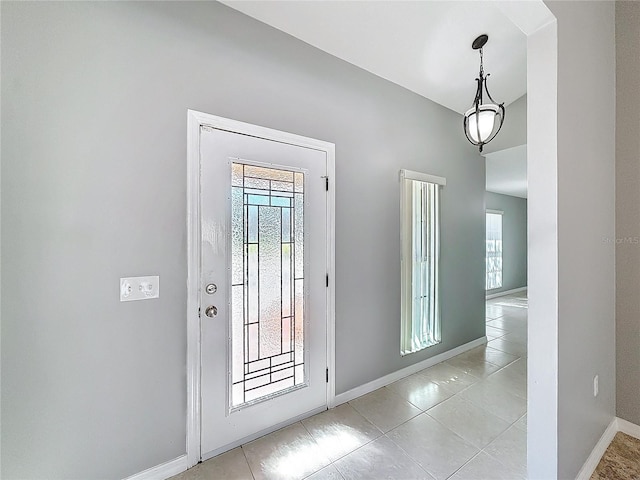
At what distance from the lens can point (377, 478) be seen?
1598mm

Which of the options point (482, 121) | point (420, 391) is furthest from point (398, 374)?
point (482, 121)

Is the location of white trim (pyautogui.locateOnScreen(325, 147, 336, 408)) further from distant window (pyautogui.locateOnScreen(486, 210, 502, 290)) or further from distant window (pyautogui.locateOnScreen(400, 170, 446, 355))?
distant window (pyautogui.locateOnScreen(486, 210, 502, 290))

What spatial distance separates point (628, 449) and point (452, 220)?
2.19 metres

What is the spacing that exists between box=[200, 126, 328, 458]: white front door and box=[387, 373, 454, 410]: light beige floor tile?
30.7 inches

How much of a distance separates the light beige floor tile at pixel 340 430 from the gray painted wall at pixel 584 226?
109 centimetres

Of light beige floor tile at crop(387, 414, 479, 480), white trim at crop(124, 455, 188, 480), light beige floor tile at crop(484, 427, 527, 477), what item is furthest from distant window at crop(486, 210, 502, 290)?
white trim at crop(124, 455, 188, 480)

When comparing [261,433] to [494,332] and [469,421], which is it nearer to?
[469,421]

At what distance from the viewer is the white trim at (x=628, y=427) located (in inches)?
75.2

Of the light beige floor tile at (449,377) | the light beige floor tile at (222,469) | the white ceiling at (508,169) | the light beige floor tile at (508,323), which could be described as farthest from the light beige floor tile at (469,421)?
the white ceiling at (508,169)

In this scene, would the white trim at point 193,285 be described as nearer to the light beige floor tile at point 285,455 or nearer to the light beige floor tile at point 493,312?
the light beige floor tile at point 285,455

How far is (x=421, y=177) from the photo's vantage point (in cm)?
290

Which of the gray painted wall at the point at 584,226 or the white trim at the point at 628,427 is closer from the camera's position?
the gray painted wall at the point at 584,226

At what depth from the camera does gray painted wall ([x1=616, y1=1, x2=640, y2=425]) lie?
1899mm

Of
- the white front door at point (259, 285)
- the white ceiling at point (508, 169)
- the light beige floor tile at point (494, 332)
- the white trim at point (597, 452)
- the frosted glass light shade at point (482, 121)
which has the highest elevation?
the white ceiling at point (508, 169)
